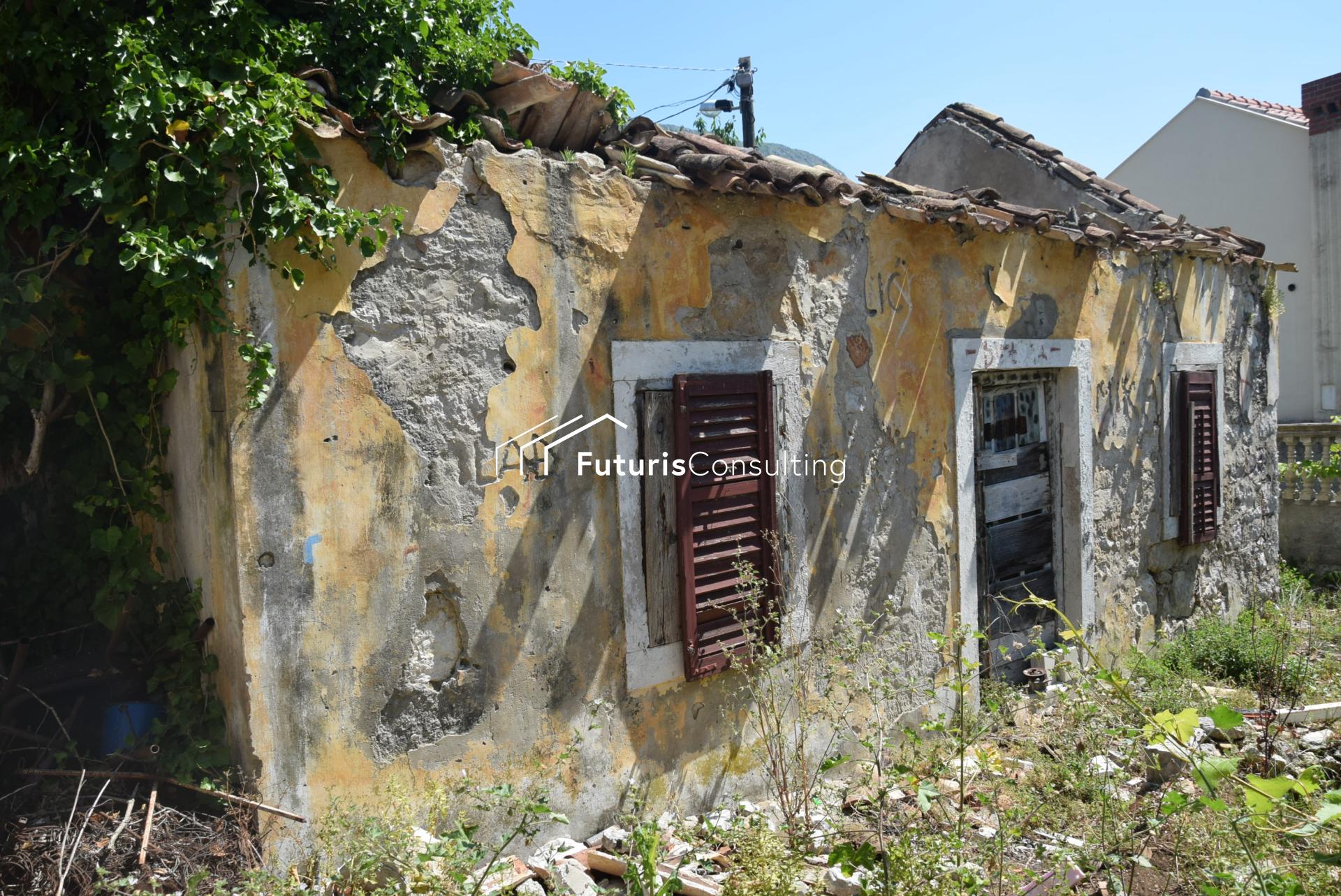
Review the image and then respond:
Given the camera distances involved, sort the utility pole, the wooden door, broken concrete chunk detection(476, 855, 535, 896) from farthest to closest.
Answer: the utility pole, the wooden door, broken concrete chunk detection(476, 855, 535, 896)

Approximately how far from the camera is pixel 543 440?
3654mm

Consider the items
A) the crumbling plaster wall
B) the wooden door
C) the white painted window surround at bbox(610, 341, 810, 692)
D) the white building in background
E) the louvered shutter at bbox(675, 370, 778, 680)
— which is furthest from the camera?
the white building in background

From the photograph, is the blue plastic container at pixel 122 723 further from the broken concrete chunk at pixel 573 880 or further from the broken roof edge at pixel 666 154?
the broken roof edge at pixel 666 154

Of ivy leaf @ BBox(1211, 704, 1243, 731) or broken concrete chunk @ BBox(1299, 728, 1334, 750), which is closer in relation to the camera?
ivy leaf @ BBox(1211, 704, 1243, 731)

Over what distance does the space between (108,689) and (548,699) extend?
5.19 feet

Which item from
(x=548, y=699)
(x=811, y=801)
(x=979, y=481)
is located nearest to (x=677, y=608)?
(x=548, y=699)

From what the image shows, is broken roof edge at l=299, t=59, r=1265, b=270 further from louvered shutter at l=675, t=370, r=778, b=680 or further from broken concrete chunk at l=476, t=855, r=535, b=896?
broken concrete chunk at l=476, t=855, r=535, b=896

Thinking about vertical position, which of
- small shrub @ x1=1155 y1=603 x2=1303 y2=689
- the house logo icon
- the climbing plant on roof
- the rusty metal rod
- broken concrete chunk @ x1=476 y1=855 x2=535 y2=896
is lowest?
small shrub @ x1=1155 y1=603 x2=1303 y2=689

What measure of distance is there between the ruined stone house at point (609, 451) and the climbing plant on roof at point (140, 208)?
0.45 ft

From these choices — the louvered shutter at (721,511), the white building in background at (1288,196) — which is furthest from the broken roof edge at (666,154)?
the white building in background at (1288,196)

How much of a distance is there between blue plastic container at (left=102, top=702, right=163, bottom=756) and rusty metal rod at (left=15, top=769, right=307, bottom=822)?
0.64 ft

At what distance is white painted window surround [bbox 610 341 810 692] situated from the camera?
390cm

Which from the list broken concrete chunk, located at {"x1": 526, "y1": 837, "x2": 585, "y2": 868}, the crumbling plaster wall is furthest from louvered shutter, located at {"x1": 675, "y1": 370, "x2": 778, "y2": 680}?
broken concrete chunk, located at {"x1": 526, "y1": 837, "x2": 585, "y2": 868}

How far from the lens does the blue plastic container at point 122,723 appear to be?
3.24m
